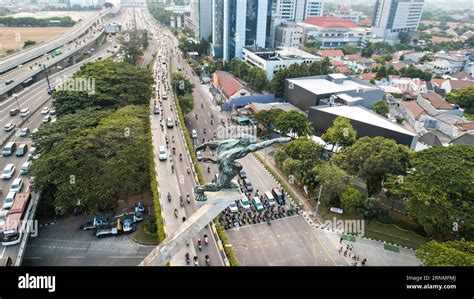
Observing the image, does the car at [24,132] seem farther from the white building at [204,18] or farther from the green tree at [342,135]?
the white building at [204,18]

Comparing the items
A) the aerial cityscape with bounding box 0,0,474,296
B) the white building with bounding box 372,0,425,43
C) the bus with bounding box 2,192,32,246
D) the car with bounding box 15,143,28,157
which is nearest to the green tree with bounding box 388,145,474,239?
the aerial cityscape with bounding box 0,0,474,296

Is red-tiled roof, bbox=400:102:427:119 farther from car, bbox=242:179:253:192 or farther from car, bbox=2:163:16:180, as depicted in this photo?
car, bbox=2:163:16:180

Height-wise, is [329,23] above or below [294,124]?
above

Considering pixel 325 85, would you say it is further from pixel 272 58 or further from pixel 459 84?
pixel 459 84

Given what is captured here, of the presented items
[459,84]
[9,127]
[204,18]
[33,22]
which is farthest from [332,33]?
[33,22]

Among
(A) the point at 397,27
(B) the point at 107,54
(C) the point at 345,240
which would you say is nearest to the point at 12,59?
(B) the point at 107,54

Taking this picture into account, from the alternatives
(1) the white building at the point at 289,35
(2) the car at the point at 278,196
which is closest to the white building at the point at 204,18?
(1) the white building at the point at 289,35

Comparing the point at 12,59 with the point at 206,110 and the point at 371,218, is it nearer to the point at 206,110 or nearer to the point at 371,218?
the point at 206,110
